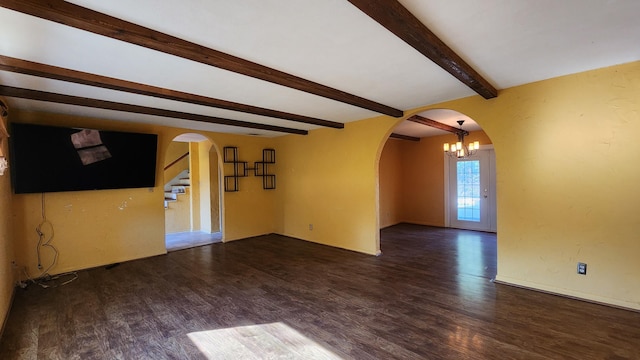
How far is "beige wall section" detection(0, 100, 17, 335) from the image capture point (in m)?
2.79

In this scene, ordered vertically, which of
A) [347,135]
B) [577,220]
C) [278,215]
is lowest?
[278,215]

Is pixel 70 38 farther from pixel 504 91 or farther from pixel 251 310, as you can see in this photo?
pixel 504 91

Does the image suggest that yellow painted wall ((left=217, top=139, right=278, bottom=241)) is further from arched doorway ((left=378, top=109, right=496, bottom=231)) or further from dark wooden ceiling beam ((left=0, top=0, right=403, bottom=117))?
dark wooden ceiling beam ((left=0, top=0, right=403, bottom=117))

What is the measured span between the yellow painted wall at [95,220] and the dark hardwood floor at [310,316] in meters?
0.41

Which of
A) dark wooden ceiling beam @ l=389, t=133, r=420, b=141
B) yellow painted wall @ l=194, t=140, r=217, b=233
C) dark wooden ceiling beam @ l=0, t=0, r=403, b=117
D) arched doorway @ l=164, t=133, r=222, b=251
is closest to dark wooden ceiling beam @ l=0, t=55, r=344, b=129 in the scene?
dark wooden ceiling beam @ l=0, t=0, r=403, b=117

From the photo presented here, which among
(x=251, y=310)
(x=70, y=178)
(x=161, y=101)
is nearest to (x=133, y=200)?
(x=70, y=178)

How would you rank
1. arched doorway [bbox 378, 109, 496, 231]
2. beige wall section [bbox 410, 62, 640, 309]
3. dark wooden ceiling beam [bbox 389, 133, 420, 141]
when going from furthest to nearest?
1. dark wooden ceiling beam [bbox 389, 133, 420, 141]
2. arched doorway [bbox 378, 109, 496, 231]
3. beige wall section [bbox 410, 62, 640, 309]

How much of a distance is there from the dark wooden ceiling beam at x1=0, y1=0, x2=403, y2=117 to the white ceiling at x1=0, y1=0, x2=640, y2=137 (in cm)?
5

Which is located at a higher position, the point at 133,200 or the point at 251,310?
the point at 133,200

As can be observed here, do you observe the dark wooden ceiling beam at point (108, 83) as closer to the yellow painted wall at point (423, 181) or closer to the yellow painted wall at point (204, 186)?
the yellow painted wall at point (204, 186)

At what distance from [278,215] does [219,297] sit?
11.9 ft

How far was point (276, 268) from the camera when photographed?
427 cm

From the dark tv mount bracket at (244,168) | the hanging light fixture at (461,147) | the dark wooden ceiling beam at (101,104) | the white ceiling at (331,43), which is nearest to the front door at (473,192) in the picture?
the hanging light fixture at (461,147)

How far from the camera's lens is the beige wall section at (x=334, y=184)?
16.0 feet
